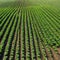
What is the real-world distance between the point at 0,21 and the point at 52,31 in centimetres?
943

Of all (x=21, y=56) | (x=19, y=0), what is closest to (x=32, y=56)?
(x=21, y=56)

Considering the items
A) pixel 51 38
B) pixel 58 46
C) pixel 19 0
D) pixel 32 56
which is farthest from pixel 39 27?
pixel 19 0

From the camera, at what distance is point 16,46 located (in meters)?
19.1

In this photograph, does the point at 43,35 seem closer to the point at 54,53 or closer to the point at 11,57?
the point at 54,53

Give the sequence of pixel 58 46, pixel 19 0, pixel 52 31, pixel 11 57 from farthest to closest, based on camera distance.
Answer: pixel 19 0 → pixel 52 31 → pixel 58 46 → pixel 11 57

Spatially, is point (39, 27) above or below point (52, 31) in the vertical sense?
above

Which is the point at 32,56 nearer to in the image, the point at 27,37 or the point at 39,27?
the point at 27,37

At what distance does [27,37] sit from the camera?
21.6 metres

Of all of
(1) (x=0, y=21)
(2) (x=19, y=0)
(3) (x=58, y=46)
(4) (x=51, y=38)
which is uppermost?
(2) (x=19, y=0)

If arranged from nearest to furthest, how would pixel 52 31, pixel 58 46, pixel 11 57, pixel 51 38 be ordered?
pixel 11 57, pixel 58 46, pixel 51 38, pixel 52 31

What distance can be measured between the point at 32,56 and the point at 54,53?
2.09m

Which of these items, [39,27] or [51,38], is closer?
[51,38]

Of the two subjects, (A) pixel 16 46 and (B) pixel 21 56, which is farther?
(A) pixel 16 46

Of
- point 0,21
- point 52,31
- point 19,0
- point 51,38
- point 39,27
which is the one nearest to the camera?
point 51,38
